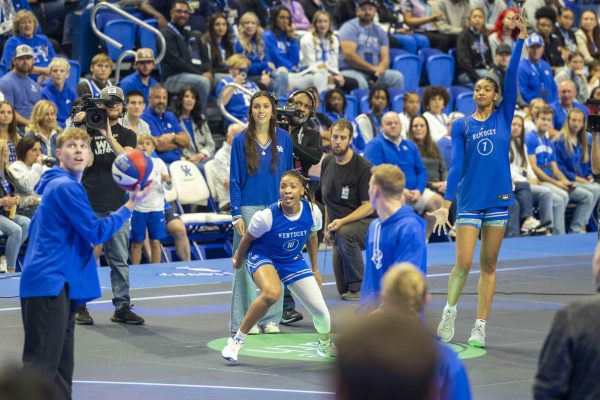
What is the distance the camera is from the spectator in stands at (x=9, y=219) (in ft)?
43.2

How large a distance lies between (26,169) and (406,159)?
458cm

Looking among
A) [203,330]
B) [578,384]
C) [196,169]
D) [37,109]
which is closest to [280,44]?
[196,169]

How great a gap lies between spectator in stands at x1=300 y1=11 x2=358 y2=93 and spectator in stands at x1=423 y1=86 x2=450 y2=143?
1430 millimetres

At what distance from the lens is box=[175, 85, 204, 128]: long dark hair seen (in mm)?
15844

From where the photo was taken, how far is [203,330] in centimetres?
1059

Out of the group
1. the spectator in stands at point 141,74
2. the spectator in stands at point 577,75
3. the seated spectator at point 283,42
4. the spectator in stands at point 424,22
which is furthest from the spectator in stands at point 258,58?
the spectator in stands at point 577,75

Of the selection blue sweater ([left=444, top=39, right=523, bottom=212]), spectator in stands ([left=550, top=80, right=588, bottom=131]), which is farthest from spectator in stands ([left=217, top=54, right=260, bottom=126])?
blue sweater ([left=444, top=39, right=523, bottom=212])

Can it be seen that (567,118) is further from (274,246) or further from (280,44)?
(274,246)

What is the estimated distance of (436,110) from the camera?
1762 centimetres

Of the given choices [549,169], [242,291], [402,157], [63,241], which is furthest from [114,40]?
[63,241]

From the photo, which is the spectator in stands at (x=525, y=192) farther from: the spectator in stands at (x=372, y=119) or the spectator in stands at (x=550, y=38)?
the spectator in stands at (x=550, y=38)

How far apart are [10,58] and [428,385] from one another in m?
13.6

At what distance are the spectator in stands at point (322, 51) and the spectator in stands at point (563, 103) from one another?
376 cm

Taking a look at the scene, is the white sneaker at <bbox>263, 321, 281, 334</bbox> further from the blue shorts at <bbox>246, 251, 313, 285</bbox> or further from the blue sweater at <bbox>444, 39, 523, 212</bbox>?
the blue sweater at <bbox>444, 39, 523, 212</bbox>
